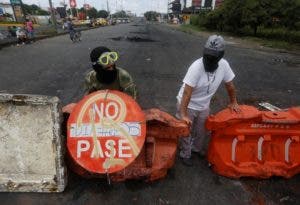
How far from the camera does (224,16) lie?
1366 inches

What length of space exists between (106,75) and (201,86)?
3.87 ft

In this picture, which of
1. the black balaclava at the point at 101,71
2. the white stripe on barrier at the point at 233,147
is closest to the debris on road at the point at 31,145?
the black balaclava at the point at 101,71

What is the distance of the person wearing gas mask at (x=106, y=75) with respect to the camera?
139 inches

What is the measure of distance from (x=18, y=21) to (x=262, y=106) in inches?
1093

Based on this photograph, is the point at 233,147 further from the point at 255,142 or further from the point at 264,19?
the point at 264,19

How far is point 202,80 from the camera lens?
3.69m

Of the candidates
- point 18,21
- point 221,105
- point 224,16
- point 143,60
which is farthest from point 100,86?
point 224,16

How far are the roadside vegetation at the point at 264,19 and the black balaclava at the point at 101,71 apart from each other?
2168cm

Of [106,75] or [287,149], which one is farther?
[287,149]

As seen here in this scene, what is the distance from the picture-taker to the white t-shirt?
3594 mm

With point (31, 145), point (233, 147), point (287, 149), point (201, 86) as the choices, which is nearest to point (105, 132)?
point (31, 145)

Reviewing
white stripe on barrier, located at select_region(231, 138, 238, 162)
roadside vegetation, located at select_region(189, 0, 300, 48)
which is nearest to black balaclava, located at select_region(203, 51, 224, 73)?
white stripe on barrier, located at select_region(231, 138, 238, 162)

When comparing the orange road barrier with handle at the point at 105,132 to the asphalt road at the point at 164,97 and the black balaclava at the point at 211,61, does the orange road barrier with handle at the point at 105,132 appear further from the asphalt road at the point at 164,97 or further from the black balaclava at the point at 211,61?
the black balaclava at the point at 211,61

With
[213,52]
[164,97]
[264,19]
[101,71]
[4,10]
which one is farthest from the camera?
[4,10]
